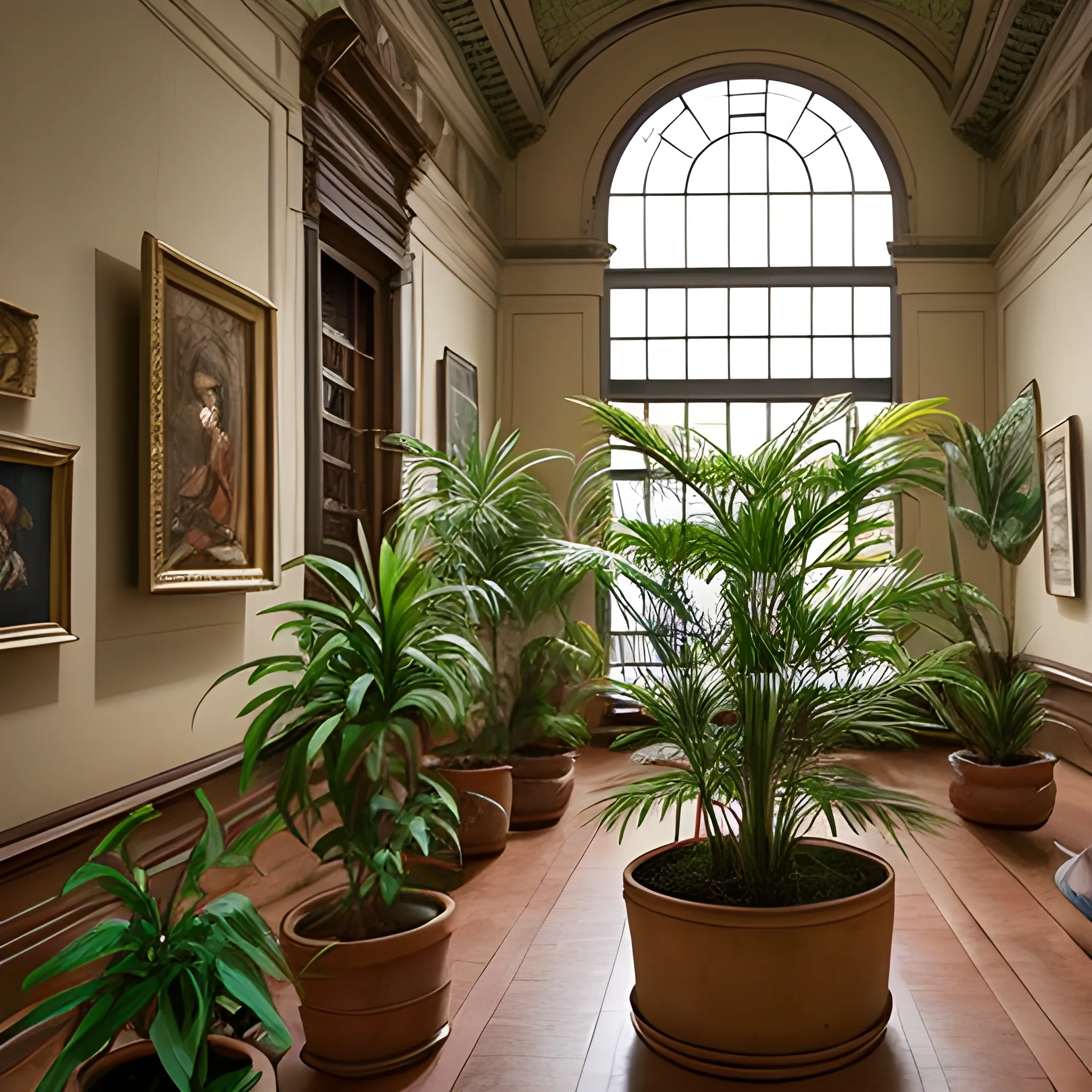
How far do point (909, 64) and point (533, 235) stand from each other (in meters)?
2.82

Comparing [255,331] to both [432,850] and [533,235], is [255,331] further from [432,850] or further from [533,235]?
[533,235]

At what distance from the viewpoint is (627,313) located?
7883 mm

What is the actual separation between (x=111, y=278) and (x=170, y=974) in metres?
1.78

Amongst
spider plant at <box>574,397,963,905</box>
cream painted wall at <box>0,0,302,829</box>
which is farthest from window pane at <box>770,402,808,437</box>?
spider plant at <box>574,397,963,905</box>

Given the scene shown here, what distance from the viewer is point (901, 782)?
591 cm

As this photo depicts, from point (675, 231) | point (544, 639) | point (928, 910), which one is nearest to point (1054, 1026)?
point (928, 910)

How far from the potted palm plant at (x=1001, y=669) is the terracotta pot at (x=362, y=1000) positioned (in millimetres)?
2637

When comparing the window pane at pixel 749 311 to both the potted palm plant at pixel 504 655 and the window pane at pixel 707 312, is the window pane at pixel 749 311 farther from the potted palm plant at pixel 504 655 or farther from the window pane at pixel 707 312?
the potted palm plant at pixel 504 655

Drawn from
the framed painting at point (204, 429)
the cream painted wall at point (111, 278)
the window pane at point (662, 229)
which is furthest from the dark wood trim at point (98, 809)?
the window pane at point (662, 229)

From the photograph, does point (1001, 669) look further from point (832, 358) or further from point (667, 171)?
point (667, 171)

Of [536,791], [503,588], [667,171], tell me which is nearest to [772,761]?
[503,588]

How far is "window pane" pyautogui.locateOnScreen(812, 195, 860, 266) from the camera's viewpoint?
777 cm

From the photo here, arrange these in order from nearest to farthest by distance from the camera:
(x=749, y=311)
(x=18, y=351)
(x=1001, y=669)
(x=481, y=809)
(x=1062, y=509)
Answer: (x=18, y=351)
(x=481, y=809)
(x=1001, y=669)
(x=1062, y=509)
(x=749, y=311)

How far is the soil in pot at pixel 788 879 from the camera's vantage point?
8.73 feet
